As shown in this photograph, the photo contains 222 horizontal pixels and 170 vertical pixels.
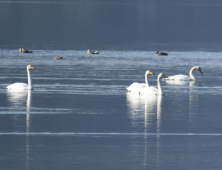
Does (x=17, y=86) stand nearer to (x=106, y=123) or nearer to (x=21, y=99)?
(x=21, y=99)

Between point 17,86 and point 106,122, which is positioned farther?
point 17,86

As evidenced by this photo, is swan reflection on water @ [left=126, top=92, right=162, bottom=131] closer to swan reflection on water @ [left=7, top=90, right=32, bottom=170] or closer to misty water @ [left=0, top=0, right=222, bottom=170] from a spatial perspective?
misty water @ [left=0, top=0, right=222, bottom=170]

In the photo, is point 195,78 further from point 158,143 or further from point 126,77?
point 158,143

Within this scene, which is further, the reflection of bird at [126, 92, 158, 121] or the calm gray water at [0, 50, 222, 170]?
the reflection of bird at [126, 92, 158, 121]

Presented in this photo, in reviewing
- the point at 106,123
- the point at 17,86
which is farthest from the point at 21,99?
the point at 106,123

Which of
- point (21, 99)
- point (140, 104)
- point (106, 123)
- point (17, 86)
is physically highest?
point (17, 86)

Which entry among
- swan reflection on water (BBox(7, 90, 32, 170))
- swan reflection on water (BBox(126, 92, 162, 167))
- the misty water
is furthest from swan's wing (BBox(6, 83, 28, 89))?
swan reflection on water (BBox(126, 92, 162, 167))

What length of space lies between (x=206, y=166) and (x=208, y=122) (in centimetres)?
558

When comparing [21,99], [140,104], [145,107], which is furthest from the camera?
[21,99]

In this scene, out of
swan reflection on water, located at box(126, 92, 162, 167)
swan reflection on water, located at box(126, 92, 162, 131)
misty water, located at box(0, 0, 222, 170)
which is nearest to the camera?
misty water, located at box(0, 0, 222, 170)

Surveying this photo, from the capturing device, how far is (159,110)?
71.6 ft

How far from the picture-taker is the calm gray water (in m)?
14.5

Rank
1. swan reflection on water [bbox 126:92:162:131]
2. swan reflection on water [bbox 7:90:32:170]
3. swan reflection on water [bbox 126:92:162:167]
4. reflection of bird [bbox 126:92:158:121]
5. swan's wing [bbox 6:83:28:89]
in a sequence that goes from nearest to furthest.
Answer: swan reflection on water [bbox 126:92:162:167] < swan reflection on water [bbox 126:92:162:131] < reflection of bird [bbox 126:92:158:121] < swan reflection on water [bbox 7:90:32:170] < swan's wing [bbox 6:83:28:89]

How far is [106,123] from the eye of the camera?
19125mm
